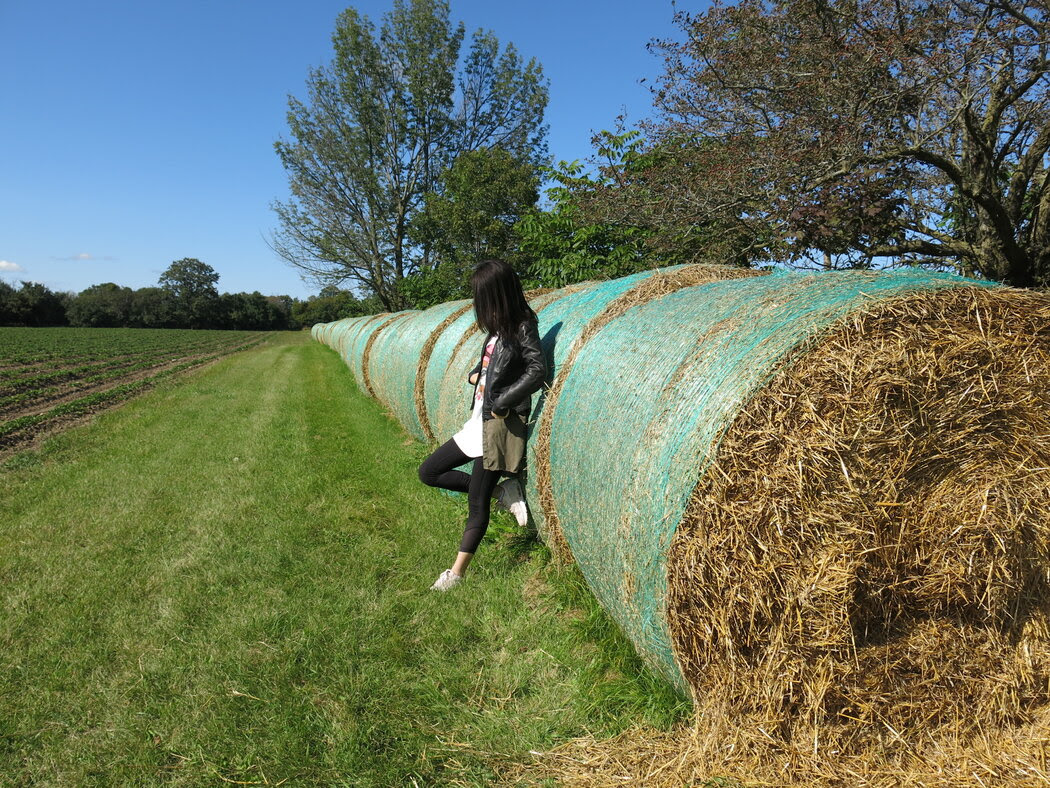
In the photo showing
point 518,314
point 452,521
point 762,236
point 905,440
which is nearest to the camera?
point 905,440

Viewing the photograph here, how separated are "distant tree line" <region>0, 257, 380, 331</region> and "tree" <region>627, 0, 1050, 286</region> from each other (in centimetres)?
5933

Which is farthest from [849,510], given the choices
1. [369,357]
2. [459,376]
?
[369,357]

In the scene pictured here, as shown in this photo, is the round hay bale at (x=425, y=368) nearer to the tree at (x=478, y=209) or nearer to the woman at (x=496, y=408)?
the woman at (x=496, y=408)

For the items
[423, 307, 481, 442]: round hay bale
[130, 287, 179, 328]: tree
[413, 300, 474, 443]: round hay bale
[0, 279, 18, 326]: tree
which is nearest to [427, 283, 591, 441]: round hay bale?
[423, 307, 481, 442]: round hay bale

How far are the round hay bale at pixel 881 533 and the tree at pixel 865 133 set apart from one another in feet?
16.2

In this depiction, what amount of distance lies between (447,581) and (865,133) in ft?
23.6

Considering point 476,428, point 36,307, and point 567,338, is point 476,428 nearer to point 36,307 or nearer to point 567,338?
point 567,338

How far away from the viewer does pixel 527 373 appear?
365 cm

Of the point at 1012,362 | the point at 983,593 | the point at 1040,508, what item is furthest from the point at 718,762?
the point at 1012,362

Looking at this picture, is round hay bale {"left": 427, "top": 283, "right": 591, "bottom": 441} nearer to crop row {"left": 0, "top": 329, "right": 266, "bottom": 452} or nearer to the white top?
the white top

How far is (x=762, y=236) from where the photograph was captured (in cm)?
849

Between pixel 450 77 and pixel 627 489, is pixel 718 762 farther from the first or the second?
pixel 450 77

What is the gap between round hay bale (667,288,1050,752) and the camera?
89.7 inches

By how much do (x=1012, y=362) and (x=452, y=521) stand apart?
4.04 m
